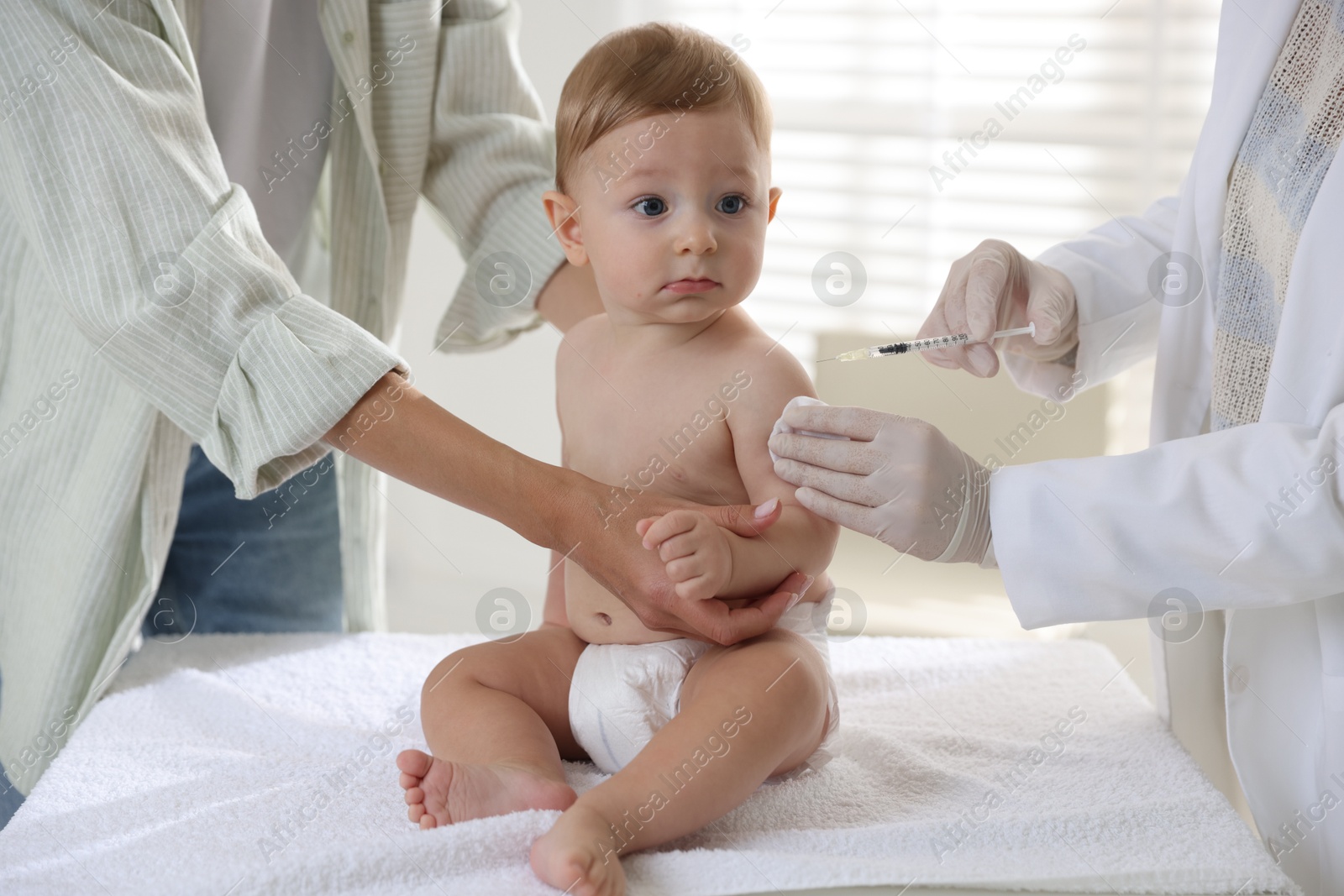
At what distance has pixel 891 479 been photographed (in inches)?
34.9

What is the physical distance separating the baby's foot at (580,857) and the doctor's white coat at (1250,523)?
38 cm

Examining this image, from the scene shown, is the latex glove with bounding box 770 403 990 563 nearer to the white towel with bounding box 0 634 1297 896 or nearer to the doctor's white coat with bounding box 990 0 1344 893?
the doctor's white coat with bounding box 990 0 1344 893

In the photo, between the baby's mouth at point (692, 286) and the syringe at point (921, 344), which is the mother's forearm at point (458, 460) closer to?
the baby's mouth at point (692, 286)

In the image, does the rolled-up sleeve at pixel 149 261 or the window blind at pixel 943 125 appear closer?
the rolled-up sleeve at pixel 149 261

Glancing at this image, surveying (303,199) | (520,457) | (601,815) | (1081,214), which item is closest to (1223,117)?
(520,457)

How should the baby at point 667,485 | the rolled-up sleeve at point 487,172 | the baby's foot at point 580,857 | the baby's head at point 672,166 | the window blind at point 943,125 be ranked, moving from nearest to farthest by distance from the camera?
1. the baby's foot at point 580,857
2. the baby at point 667,485
3. the baby's head at point 672,166
4. the rolled-up sleeve at point 487,172
5. the window blind at point 943,125

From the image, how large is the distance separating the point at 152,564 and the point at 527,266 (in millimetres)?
539

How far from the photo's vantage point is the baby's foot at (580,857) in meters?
0.71

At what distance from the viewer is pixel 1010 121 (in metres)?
2.40

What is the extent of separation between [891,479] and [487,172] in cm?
71

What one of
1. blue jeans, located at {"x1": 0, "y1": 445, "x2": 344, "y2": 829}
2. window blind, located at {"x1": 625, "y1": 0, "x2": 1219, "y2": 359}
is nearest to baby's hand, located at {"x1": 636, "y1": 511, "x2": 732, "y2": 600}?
blue jeans, located at {"x1": 0, "y1": 445, "x2": 344, "y2": 829}

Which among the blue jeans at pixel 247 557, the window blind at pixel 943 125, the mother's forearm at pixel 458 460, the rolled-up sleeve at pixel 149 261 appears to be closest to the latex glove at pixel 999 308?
the mother's forearm at pixel 458 460

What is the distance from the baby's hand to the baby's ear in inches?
13.2

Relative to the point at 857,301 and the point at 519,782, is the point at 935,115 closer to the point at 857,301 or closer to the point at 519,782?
the point at 857,301
